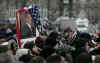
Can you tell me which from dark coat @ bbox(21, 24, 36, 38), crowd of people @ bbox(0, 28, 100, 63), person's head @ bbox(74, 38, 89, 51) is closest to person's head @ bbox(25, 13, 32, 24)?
dark coat @ bbox(21, 24, 36, 38)

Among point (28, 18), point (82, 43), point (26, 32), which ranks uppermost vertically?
point (28, 18)

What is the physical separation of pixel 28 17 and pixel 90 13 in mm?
49317

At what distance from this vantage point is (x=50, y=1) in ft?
194

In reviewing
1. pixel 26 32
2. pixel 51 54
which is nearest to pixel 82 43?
pixel 51 54

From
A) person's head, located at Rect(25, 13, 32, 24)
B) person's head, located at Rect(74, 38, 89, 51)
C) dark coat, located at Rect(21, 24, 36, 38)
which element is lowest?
dark coat, located at Rect(21, 24, 36, 38)

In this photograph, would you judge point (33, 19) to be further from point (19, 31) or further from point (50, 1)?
point (50, 1)

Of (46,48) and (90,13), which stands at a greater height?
(46,48)

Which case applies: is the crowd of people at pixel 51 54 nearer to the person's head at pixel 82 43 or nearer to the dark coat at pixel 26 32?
the person's head at pixel 82 43

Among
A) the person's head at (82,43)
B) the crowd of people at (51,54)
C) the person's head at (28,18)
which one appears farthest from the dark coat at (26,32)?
the person's head at (82,43)

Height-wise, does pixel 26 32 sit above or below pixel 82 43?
below

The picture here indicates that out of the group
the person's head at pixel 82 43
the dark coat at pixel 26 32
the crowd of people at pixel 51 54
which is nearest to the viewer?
the crowd of people at pixel 51 54

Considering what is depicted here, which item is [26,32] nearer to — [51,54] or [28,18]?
[28,18]

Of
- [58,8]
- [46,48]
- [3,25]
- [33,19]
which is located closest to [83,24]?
[3,25]

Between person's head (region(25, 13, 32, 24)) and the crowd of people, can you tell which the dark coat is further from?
the crowd of people
